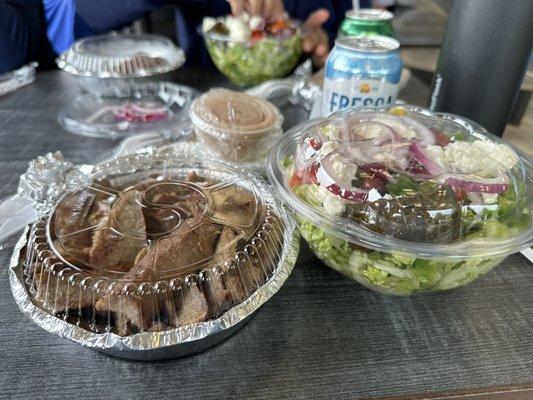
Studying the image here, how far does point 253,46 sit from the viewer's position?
48.8 inches

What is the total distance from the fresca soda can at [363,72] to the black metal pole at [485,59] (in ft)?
0.55

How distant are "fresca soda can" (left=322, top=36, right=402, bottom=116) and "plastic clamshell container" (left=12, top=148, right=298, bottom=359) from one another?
307 millimetres

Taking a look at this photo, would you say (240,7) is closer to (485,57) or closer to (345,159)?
(485,57)

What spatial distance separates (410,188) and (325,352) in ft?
0.80

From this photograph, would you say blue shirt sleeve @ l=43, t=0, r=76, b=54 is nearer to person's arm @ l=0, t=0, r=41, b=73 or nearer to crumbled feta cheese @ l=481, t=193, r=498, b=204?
person's arm @ l=0, t=0, r=41, b=73

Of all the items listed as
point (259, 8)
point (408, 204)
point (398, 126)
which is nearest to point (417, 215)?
point (408, 204)

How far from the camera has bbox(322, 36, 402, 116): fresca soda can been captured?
0.81 meters

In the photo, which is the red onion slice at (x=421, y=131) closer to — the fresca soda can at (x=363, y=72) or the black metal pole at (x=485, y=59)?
the fresca soda can at (x=363, y=72)

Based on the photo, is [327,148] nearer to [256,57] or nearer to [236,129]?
[236,129]

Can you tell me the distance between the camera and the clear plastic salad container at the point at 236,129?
0.87 metres

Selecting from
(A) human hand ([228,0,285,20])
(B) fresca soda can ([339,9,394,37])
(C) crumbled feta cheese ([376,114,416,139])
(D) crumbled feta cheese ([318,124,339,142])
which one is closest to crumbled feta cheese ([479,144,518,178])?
(C) crumbled feta cheese ([376,114,416,139])

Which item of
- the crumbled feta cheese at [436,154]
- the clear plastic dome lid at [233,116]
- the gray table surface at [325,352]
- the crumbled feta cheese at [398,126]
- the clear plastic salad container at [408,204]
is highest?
the crumbled feta cheese at [436,154]

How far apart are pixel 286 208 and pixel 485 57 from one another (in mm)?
583

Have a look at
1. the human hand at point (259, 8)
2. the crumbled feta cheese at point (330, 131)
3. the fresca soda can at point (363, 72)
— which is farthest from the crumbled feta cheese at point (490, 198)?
the human hand at point (259, 8)
